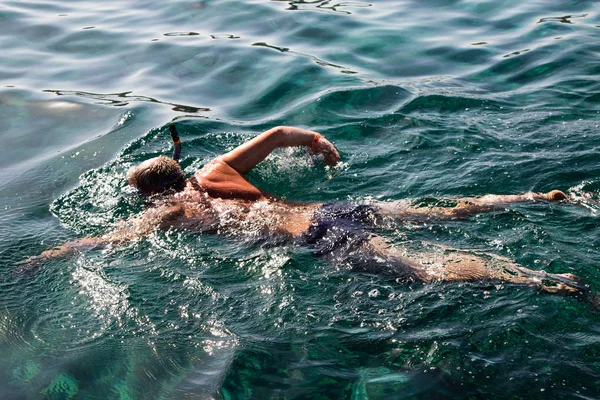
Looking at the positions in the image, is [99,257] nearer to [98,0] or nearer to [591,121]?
[591,121]

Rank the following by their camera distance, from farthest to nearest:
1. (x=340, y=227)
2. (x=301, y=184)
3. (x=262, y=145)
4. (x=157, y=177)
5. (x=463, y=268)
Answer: (x=301, y=184), (x=262, y=145), (x=157, y=177), (x=340, y=227), (x=463, y=268)

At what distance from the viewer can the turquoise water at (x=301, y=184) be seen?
438cm

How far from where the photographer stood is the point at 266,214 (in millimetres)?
5625

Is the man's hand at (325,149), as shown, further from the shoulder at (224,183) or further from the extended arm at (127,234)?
the extended arm at (127,234)

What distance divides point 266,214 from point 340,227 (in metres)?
0.62

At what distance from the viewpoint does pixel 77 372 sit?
4.63 m

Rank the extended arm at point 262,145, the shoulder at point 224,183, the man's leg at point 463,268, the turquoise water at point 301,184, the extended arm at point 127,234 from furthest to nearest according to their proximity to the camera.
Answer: the extended arm at point 262,145, the shoulder at point 224,183, the extended arm at point 127,234, the man's leg at point 463,268, the turquoise water at point 301,184

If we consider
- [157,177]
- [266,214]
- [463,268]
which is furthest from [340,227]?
[157,177]

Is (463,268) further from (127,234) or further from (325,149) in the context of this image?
(127,234)

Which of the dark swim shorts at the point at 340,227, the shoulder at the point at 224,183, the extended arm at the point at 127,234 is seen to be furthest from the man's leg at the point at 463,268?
the extended arm at the point at 127,234

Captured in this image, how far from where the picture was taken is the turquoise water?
438 centimetres

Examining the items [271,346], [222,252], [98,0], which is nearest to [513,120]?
[222,252]

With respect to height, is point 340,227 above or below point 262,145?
below

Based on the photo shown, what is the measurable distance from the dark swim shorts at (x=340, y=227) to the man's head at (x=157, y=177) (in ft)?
4.10
